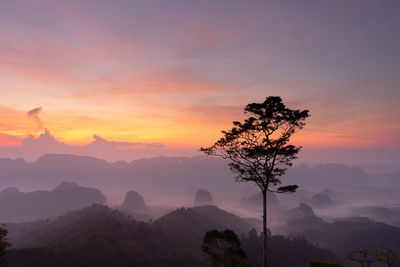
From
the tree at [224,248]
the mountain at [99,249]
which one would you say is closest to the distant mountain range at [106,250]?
the mountain at [99,249]

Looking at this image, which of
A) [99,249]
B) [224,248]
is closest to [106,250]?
[99,249]

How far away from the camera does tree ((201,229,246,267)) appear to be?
4469 cm

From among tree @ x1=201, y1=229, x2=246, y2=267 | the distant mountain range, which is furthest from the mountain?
tree @ x1=201, y1=229, x2=246, y2=267

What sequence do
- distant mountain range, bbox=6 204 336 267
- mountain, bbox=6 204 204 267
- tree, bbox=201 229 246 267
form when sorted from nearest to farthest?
tree, bbox=201 229 246 267
mountain, bbox=6 204 204 267
distant mountain range, bbox=6 204 336 267

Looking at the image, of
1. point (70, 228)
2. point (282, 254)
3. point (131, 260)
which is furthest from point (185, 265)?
point (70, 228)

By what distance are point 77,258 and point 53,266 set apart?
39.8 feet

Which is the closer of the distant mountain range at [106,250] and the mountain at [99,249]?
the mountain at [99,249]

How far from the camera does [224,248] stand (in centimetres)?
4594

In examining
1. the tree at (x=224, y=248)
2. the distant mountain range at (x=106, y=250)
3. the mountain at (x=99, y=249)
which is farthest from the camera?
the distant mountain range at (x=106, y=250)

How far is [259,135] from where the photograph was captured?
112ft

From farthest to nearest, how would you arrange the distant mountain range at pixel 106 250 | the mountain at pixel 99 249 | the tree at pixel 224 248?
the distant mountain range at pixel 106 250 → the mountain at pixel 99 249 → the tree at pixel 224 248

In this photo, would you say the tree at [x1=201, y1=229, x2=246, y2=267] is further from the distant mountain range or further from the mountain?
the distant mountain range

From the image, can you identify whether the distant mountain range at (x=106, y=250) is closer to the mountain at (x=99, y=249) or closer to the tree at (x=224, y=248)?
the mountain at (x=99, y=249)

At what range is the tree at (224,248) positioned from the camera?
44.7 metres
